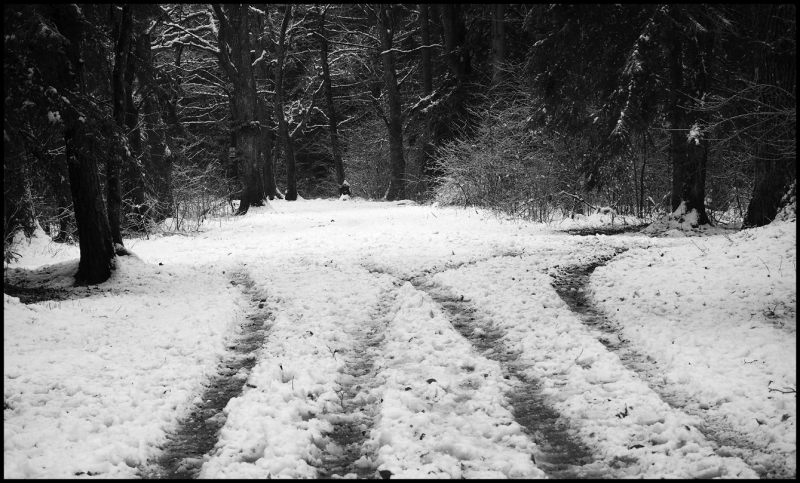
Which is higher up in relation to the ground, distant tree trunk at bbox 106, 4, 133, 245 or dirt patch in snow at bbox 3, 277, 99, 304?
distant tree trunk at bbox 106, 4, 133, 245

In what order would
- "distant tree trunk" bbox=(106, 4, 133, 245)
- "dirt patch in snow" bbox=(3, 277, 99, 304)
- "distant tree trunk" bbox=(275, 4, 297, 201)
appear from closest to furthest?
"dirt patch in snow" bbox=(3, 277, 99, 304) → "distant tree trunk" bbox=(106, 4, 133, 245) → "distant tree trunk" bbox=(275, 4, 297, 201)

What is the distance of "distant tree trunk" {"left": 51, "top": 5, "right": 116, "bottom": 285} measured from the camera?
789 cm

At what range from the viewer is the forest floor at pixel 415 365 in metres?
3.91

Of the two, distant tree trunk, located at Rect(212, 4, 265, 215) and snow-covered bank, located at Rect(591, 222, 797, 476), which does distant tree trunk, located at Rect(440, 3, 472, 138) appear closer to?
distant tree trunk, located at Rect(212, 4, 265, 215)

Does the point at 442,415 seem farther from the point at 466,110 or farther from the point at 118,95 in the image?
the point at 466,110

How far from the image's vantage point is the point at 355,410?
4.74 metres

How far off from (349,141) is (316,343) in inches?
1142

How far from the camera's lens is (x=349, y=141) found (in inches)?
1348

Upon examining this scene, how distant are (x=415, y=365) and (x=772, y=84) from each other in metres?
7.63

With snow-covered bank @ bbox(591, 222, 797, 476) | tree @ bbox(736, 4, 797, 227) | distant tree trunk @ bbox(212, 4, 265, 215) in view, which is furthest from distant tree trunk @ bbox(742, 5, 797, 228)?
distant tree trunk @ bbox(212, 4, 265, 215)

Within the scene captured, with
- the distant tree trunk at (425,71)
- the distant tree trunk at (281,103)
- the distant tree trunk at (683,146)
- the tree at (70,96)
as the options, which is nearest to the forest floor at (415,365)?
the tree at (70,96)

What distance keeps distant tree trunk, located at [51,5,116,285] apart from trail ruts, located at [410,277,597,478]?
17.7 feet

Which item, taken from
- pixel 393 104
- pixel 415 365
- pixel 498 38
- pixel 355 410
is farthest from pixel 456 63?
pixel 355 410

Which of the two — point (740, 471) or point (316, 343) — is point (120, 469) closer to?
point (316, 343)
